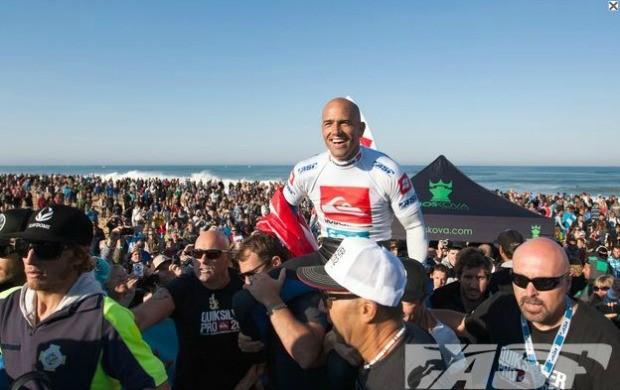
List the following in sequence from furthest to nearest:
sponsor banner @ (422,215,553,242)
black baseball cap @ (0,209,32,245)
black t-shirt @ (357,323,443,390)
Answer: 1. sponsor banner @ (422,215,553,242)
2. black baseball cap @ (0,209,32,245)
3. black t-shirt @ (357,323,443,390)

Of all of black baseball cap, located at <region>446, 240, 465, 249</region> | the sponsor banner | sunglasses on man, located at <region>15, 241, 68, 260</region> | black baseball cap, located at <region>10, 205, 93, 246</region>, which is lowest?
black baseball cap, located at <region>446, 240, 465, 249</region>

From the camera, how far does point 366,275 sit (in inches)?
82.0

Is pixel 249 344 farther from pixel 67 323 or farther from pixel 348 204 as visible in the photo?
pixel 348 204

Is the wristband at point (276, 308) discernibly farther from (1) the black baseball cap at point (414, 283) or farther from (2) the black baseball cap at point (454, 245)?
(2) the black baseball cap at point (454, 245)

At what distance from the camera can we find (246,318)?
267cm

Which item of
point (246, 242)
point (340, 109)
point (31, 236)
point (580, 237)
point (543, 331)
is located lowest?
point (580, 237)

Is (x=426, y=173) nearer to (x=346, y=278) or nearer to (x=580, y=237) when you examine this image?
(x=580, y=237)

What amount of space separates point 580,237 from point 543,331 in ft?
44.6

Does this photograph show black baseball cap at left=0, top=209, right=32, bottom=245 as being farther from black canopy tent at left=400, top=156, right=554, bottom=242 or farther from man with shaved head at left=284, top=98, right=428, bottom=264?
black canopy tent at left=400, top=156, right=554, bottom=242

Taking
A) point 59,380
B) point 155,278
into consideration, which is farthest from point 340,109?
point 155,278

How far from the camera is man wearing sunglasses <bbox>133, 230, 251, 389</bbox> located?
360 centimetres
